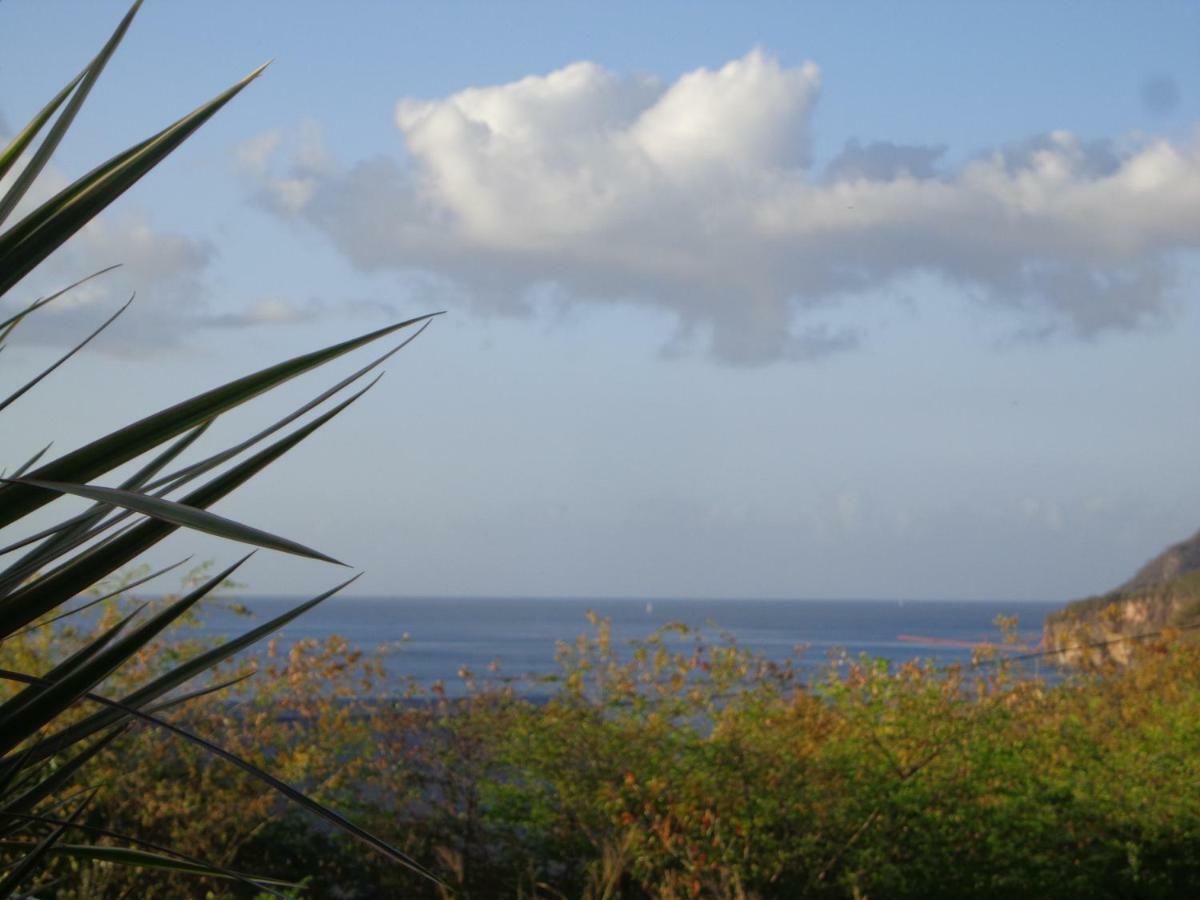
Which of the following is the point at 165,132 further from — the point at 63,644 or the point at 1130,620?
the point at 1130,620

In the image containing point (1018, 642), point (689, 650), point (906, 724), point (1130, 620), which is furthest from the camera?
point (1130, 620)

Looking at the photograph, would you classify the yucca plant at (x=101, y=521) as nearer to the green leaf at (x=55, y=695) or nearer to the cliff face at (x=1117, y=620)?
the green leaf at (x=55, y=695)

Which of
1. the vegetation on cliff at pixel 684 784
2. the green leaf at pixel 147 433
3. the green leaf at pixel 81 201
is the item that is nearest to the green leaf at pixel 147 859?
the green leaf at pixel 147 433

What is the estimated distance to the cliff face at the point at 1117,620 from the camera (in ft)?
29.2

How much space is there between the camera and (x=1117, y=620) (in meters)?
9.58

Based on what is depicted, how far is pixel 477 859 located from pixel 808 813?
5.97 ft

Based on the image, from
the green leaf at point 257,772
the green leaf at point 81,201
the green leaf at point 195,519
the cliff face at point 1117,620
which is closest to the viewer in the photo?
the green leaf at point 195,519

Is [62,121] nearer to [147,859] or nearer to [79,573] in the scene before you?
[79,573]

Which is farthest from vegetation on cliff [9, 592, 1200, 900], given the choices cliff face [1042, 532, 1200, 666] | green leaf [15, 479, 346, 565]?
green leaf [15, 479, 346, 565]

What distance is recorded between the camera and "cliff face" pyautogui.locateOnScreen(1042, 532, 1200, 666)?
8.89 m

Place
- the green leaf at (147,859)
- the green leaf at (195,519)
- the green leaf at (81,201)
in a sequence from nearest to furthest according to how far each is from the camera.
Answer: the green leaf at (195,519) < the green leaf at (81,201) < the green leaf at (147,859)

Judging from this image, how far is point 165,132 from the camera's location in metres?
1.51

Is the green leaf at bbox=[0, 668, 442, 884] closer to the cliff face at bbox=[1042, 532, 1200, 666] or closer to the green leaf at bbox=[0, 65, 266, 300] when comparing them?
the green leaf at bbox=[0, 65, 266, 300]

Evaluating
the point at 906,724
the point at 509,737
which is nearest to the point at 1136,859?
the point at 906,724
